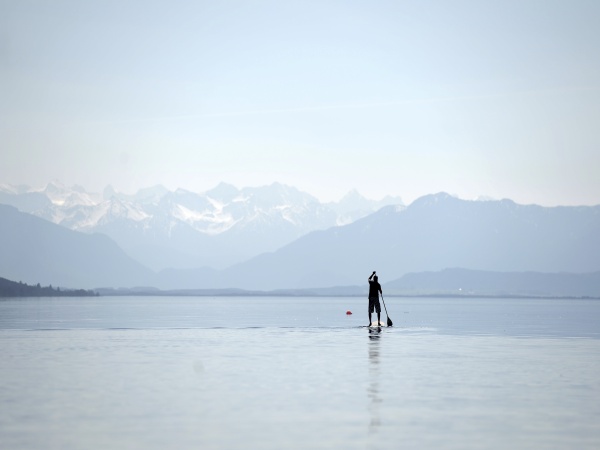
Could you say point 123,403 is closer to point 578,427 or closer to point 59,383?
point 59,383

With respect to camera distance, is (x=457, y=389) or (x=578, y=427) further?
(x=457, y=389)

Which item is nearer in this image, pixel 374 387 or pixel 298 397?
pixel 298 397

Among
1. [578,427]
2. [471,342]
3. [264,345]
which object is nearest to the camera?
[578,427]

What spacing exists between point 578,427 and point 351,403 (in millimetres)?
5540

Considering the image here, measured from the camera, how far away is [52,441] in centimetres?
1675

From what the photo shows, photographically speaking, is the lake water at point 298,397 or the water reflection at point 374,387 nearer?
the lake water at point 298,397

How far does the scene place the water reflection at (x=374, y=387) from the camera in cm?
1893

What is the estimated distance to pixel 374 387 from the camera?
81.5 feet

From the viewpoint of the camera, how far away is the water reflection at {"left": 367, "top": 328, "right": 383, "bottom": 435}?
1893cm

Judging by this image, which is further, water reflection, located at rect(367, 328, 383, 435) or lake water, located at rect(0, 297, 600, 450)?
water reflection, located at rect(367, 328, 383, 435)

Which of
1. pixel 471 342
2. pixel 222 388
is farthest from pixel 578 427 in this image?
pixel 471 342

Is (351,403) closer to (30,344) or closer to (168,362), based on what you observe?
(168,362)

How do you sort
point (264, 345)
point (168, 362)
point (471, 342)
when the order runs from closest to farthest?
1. point (168, 362)
2. point (264, 345)
3. point (471, 342)

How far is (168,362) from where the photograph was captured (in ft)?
106
